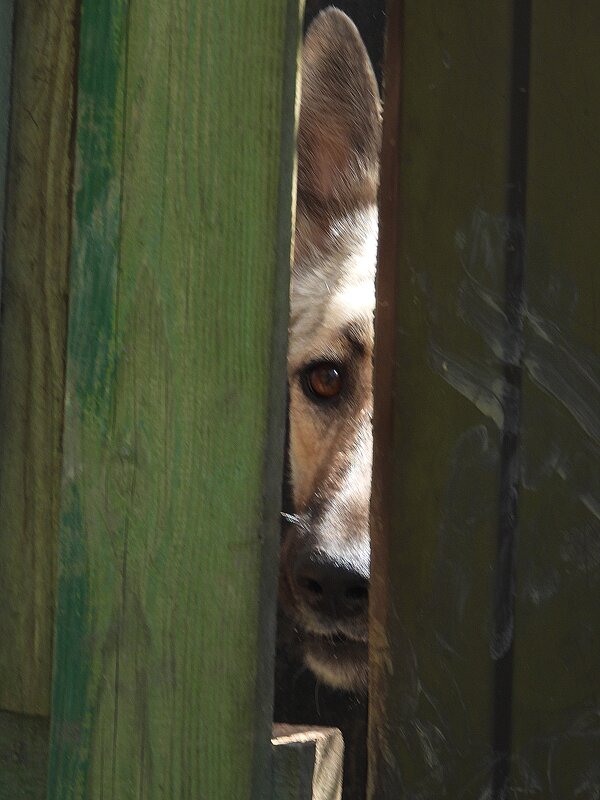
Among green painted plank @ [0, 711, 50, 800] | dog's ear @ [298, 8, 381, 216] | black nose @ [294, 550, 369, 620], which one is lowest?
black nose @ [294, 550, 369, 620]

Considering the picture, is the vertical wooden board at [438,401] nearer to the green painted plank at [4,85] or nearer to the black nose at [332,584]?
the green painted plank at [4,85]

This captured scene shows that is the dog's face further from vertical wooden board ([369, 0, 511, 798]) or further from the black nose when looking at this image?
vertical wooden board ([369, 0, 511, 798])

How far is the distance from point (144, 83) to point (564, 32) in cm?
49

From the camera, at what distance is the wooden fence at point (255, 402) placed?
1151 millimetres

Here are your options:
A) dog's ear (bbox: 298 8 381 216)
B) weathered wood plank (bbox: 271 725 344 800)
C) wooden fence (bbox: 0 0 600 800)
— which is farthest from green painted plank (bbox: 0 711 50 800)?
dog's ear (bbox: 298 8 381 216)

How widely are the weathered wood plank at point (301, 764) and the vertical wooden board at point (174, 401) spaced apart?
0.02 metres

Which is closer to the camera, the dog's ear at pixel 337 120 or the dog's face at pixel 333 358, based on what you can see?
the dog's face at pixel 333 358

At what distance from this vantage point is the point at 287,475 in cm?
345

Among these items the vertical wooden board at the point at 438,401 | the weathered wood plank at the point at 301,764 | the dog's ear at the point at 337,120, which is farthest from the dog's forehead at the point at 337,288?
the weathered wood plank at the point at 301,764

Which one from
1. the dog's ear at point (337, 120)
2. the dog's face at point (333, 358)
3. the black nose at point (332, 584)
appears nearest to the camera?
the black nose at point (332, 584)

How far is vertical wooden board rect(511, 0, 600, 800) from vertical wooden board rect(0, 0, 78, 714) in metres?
0.54

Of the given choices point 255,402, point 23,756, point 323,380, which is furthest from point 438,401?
point 323,380

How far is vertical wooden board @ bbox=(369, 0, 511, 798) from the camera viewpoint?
120 centimetres

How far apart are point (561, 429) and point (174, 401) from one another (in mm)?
434
